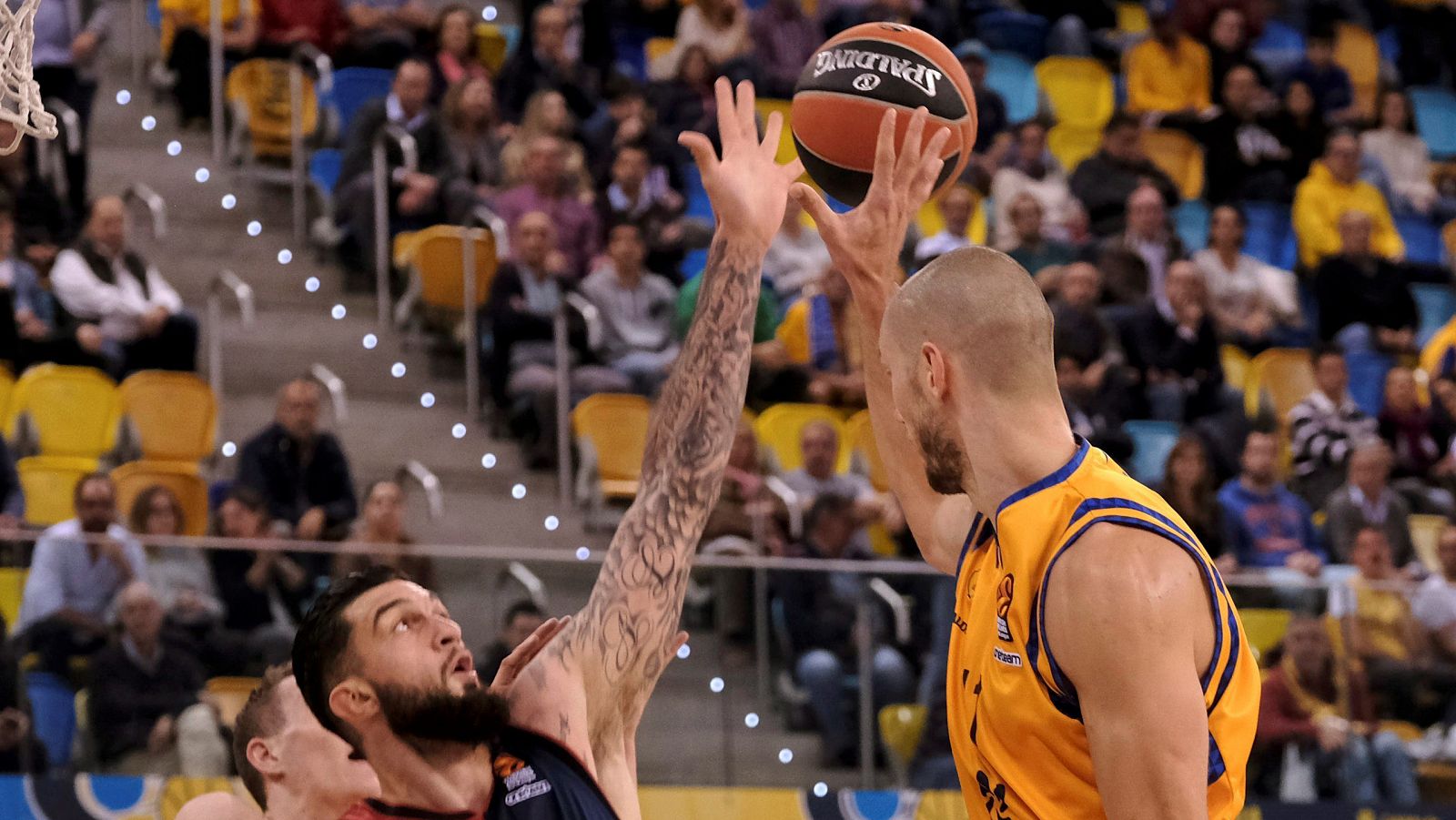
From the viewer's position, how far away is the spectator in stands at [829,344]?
10.6 meters

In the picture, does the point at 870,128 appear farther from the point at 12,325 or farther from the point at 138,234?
the point at 138,234

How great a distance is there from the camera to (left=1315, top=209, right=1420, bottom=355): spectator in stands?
1274 cm

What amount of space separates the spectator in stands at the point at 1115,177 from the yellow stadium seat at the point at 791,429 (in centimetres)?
317

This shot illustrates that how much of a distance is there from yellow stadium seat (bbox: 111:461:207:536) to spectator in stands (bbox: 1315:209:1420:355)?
715 centimetres

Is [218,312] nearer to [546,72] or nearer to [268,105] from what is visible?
[268,105]

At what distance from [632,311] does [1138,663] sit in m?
7.53

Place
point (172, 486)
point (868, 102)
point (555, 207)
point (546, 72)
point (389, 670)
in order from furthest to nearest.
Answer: point (546, 72) → point (555, 207) → point (172, 486) → point (868, 102) → point (389, 670)

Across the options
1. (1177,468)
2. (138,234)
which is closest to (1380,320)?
(1177,468)

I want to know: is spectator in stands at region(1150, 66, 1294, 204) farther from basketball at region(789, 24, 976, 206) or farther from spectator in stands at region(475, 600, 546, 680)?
basketball at region(789, 24, 976, 206)

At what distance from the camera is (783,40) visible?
13.2 meters

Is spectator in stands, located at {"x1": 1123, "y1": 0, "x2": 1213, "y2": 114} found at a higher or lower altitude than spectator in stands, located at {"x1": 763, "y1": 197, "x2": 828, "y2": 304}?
higher

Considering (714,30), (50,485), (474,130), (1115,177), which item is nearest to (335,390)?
(50,485)

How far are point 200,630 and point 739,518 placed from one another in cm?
256

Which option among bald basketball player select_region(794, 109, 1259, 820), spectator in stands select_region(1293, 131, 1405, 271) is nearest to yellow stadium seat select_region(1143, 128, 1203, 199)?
spectator in stands select_region(1293, 131, 1405, 271)
